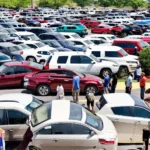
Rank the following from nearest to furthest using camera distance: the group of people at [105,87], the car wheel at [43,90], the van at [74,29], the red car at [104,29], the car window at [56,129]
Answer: the car window at [56,129] → the group of people at [105,87] → the car wheel at [43,90] → the van at [74,29] → the red car at [104,29]

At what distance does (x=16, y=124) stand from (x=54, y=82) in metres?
7.90

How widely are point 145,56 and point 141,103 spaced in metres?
12.0

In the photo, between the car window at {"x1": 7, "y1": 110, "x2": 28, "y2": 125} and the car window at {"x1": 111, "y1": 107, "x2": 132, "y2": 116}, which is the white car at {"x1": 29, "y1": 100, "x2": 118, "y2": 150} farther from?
the car window at {"x1": 111, "y1": 107, "x2": 132, "y2": 116}

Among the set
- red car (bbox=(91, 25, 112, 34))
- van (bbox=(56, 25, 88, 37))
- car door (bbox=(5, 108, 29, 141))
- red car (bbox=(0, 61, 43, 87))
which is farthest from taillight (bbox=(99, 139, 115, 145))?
red car (bbox=(91, 25, 112, 34))

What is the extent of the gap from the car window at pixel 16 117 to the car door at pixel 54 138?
1.63 meters

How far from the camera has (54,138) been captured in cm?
1169

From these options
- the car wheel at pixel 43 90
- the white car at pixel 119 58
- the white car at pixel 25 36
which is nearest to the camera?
the car wheel at pixel 43 90

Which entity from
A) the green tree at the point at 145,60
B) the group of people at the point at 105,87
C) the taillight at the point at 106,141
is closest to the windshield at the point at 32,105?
the taillight at the point at 106,141

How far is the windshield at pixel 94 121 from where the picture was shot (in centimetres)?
1204

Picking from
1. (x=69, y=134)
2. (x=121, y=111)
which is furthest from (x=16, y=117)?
(x=121, y=111)

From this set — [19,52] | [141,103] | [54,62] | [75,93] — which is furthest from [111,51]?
[141,103]

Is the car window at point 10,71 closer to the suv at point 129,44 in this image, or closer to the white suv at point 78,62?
the white suv at point 78,62

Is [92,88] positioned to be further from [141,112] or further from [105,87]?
[141,112]

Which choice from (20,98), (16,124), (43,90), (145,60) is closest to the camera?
(16,124)
